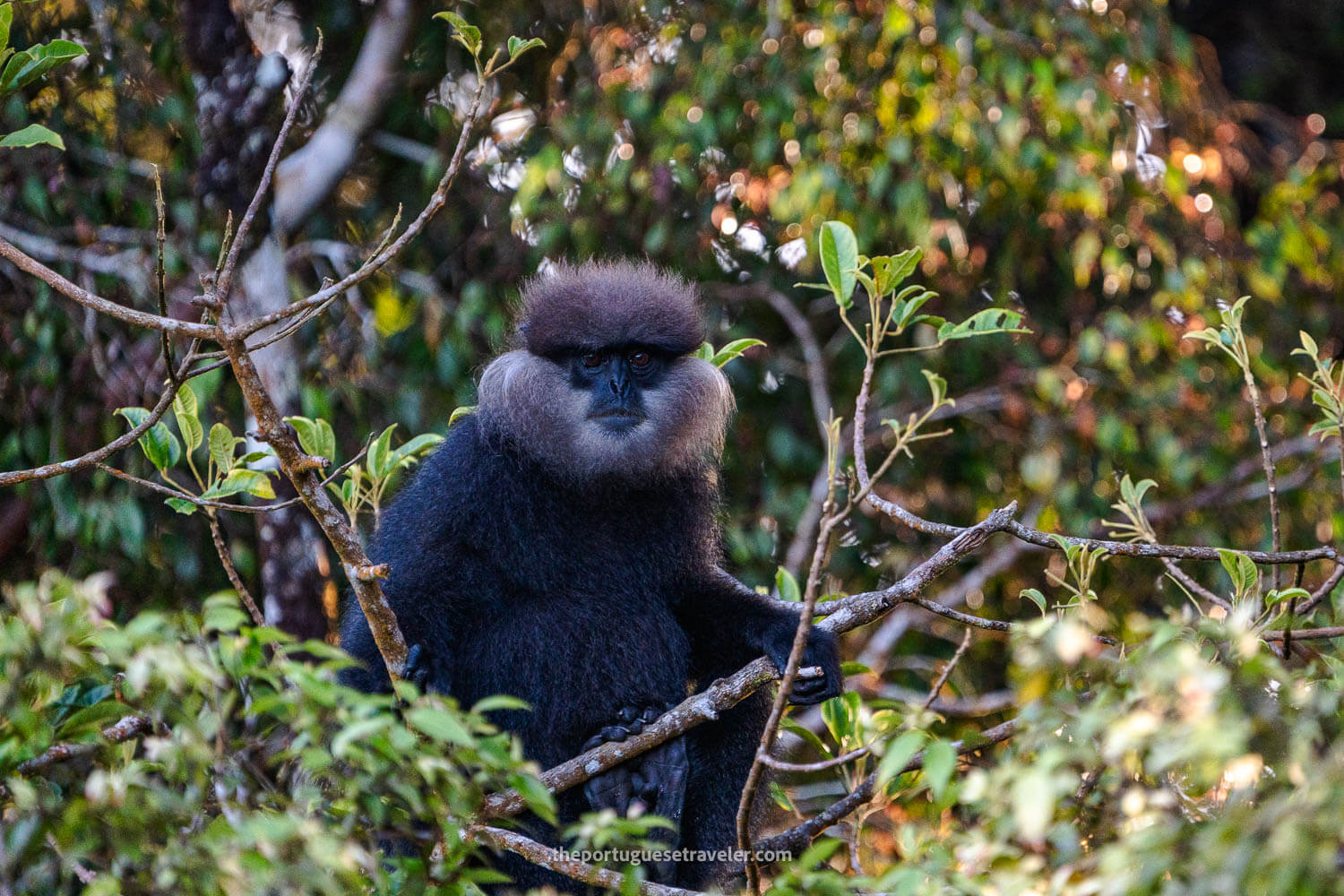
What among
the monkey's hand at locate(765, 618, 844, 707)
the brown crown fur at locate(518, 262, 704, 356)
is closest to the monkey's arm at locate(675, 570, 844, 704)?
the monkey's hand at locate(765, 618, 844, 707)

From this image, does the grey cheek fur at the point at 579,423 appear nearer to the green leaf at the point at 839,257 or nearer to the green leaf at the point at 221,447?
the green leaf at the point at 221,447

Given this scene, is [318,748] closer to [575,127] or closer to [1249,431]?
[575,127]

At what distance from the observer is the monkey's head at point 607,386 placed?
331 cm

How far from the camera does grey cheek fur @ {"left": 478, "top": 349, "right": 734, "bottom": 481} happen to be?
3.31 metres

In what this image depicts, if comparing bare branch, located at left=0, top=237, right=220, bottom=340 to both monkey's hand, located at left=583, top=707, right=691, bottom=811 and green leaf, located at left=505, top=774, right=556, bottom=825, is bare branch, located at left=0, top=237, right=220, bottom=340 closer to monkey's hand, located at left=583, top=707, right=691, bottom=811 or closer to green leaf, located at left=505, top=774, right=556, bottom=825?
green leaf, located at left=505, top=774, right=556, bottom=825

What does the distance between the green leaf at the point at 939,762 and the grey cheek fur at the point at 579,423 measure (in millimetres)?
1920

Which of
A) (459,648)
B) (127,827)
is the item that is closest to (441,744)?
(127,827)

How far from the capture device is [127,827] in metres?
1.52

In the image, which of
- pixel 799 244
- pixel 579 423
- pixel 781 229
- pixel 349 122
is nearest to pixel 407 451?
pixel 579 423

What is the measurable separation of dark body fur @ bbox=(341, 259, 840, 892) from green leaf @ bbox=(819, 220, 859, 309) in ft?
2.89

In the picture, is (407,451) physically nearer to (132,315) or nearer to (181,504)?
(181,504)

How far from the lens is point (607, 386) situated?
11.1ft

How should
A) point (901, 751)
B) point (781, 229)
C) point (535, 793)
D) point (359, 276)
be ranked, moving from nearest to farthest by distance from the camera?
point (901, 751) < point (535, 793) < point (359, 276) < point (781, 229)

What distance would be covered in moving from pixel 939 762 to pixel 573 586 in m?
1.90
